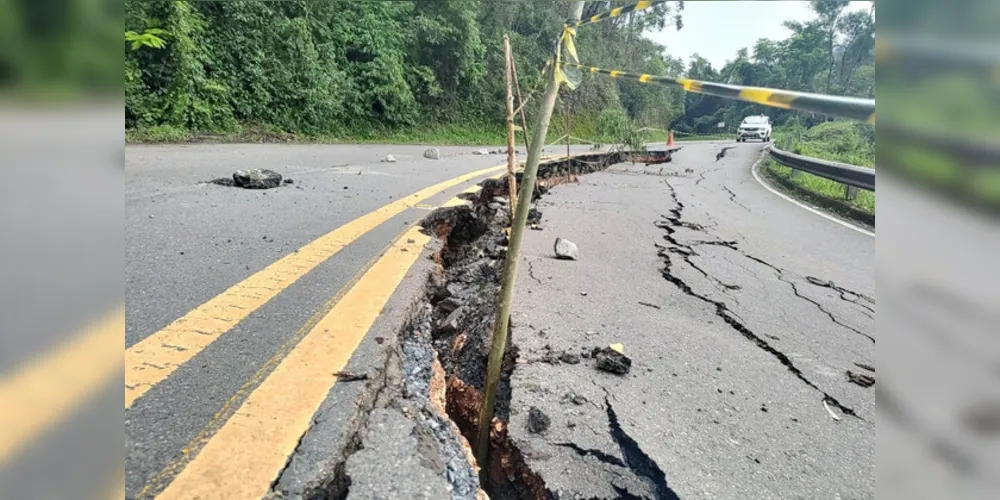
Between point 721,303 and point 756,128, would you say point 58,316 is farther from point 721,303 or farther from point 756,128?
point 756,128

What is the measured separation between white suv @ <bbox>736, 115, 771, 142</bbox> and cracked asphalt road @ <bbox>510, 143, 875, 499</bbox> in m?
19.1

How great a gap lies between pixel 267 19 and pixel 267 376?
40.6 feet

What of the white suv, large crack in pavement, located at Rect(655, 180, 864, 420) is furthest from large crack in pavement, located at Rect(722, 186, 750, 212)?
the white suv

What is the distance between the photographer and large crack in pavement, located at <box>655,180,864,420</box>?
1.86 meters

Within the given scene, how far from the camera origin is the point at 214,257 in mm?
2260

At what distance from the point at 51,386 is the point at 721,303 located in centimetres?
274

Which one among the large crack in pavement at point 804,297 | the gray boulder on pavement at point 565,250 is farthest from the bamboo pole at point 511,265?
the large crack in pavement at point 804,297

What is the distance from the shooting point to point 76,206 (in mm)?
370

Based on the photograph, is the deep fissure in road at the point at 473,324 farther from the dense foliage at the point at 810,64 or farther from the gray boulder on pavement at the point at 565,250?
the dense foliage at the point at 810,64

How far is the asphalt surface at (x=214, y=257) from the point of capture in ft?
3.77

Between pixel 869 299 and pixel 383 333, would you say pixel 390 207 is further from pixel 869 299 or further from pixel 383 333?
pixel 869 299

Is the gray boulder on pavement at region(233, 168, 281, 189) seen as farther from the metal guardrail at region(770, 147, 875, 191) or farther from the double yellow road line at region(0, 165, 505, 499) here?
the metal guardrail at region(770, 147, 875, 191)

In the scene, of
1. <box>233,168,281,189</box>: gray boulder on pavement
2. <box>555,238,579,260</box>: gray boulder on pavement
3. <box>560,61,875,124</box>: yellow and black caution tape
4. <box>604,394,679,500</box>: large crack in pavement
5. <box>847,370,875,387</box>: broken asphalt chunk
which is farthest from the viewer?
<box>233,168,281,189</box>: gray boulder on pavement

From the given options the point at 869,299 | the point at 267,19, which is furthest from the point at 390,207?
the point at 267,19
